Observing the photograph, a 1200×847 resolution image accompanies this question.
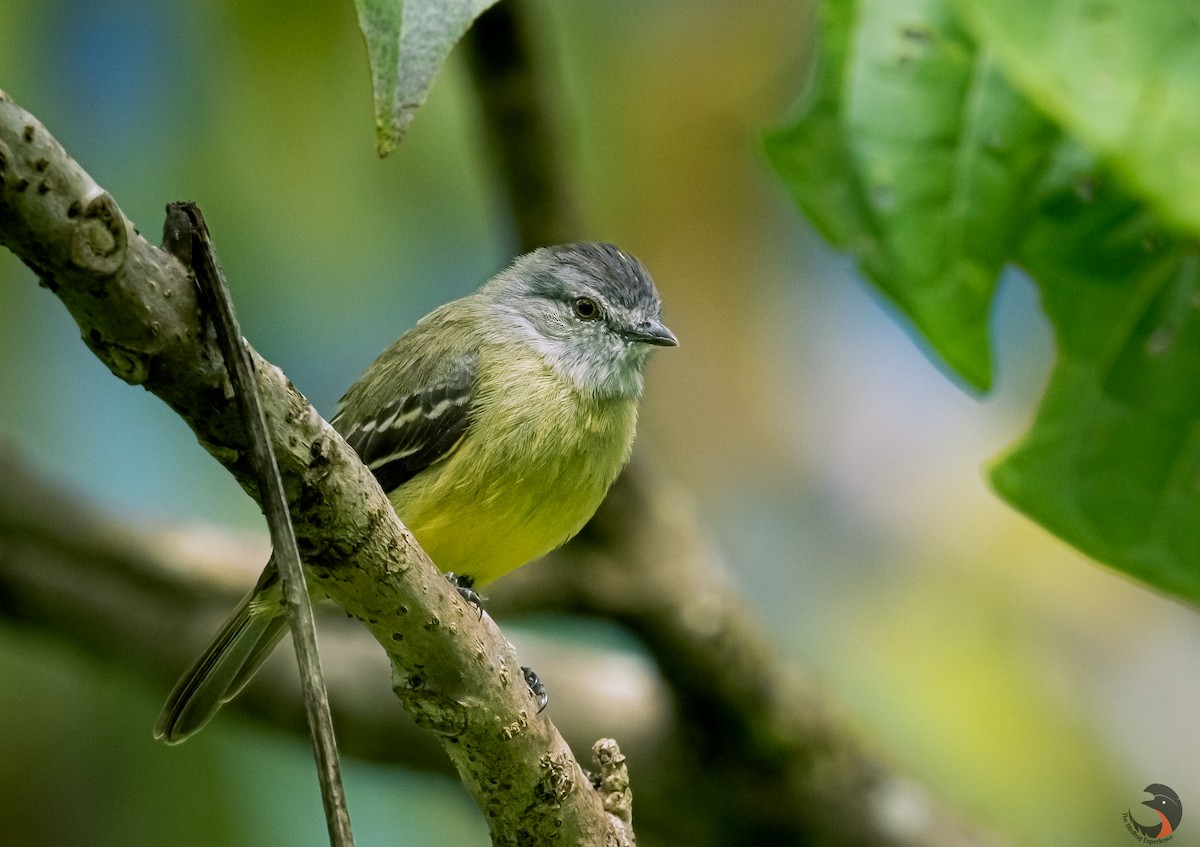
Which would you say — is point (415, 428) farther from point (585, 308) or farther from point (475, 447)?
point (585, 308)

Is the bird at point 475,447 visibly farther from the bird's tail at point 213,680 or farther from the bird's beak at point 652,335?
the bird's beak at point 652,335

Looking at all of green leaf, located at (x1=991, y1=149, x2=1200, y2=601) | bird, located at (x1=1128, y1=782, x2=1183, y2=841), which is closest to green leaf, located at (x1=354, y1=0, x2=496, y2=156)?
green leaf, located at (x1=991, y1=149, x2=1200, y2=601)

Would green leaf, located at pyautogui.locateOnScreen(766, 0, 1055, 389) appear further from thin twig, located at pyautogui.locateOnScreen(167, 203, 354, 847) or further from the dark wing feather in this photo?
the dark wing feather

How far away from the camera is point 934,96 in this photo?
8.76 ft

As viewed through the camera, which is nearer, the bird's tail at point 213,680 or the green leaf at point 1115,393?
the green leaf at point 1115,393

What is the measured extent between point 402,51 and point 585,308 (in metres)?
2.74

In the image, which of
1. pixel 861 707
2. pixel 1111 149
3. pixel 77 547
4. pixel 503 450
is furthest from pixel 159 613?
pixel 1111 149

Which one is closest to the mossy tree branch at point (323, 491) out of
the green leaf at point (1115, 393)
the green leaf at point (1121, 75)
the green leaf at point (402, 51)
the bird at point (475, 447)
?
the green leaf at point (402, 51)

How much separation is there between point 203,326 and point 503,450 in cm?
200

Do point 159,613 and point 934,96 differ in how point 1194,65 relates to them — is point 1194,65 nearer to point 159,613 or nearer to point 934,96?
point 934,96

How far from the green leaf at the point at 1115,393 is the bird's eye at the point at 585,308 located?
1.97m

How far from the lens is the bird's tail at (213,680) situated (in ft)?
12.8

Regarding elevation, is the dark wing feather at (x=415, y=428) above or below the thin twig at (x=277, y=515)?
below

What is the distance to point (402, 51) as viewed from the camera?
6.30 feet
